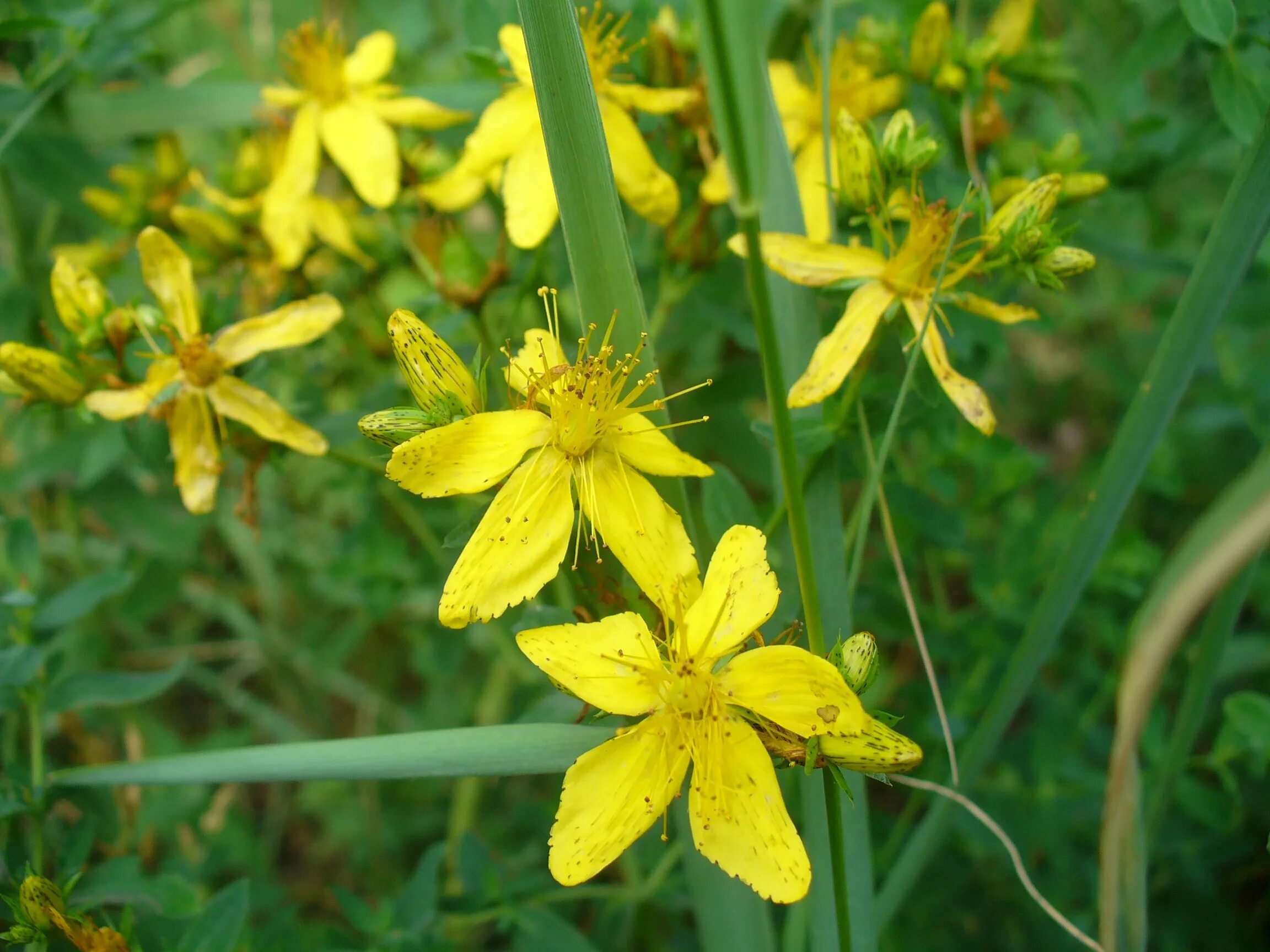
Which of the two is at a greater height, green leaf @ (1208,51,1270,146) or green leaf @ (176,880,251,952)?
green leaf @ (1208,51,1270,146)

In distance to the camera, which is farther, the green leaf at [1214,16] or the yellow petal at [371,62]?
the yellow petal at [371,62]

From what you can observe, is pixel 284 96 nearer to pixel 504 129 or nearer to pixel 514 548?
pixel 504 129

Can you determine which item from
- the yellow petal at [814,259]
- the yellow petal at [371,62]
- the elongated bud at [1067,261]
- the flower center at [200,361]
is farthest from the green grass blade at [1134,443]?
the yellow petal at [371,62]

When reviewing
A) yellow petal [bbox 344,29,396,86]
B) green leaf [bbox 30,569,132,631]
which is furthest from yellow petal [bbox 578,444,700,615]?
yellow petal [bbox 344,29,396,86]

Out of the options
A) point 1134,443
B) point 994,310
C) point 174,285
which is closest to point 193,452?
point 174,285

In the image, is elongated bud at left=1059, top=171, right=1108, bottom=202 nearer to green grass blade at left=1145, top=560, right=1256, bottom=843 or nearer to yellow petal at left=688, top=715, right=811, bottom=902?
green grass blade at left=1145, top=560, right=1256, bottom=843

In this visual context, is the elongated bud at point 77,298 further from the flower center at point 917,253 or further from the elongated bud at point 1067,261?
the elongated bud at point 1067,261
